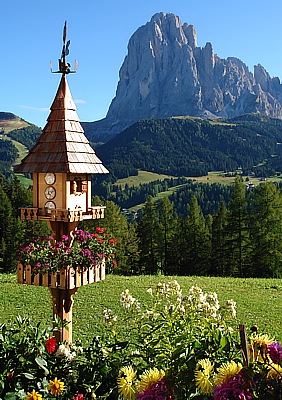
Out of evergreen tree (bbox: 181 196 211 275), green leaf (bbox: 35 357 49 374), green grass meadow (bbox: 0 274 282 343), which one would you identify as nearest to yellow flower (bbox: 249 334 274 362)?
green leaf (bbox: 35 357 49 374)

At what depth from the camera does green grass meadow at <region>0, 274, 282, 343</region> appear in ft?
43.5

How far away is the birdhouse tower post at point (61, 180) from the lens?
6500 millimetres

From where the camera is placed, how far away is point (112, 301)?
52.2 feet

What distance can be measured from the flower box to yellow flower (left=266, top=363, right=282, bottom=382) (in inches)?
155

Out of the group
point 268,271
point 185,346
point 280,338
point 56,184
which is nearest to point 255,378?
point 185,346

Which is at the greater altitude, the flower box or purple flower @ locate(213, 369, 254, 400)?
the flower box

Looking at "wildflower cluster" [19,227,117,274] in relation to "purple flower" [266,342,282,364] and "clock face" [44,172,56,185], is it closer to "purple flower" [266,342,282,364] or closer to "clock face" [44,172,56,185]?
"clock face" [44,172,56,185]

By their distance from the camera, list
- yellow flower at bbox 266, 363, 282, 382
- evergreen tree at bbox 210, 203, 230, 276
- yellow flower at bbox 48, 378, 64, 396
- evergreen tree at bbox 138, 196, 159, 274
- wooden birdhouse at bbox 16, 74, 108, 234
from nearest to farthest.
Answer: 1. yellow flower at bbox 266, 363, 282, 382
2. yellow flower at bbox 48, 378, 64, 396
3. wooden birdhouse at bbox 16, 74, 108, 234
4. evergreen tree at bbox 210, 203, 230, 276
5. evergreen tree at bbox 138, 196, 159, 274

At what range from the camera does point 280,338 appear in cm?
1183

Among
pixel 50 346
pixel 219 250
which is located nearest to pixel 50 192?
pixel 50 346

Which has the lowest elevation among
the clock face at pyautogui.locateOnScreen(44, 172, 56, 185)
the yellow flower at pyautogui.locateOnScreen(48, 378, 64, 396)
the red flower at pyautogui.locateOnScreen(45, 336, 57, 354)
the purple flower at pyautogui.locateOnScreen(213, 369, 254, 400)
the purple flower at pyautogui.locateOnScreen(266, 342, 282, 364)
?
the yellow flower at pyautogui.locateOnScreen(48, 378, 64, 396)

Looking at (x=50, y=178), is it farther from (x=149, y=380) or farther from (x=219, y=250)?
(x=219, y=250)

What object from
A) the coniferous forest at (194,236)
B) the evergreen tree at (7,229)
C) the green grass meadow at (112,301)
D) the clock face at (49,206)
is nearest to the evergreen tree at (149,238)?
the coniferous forest at (194,236)

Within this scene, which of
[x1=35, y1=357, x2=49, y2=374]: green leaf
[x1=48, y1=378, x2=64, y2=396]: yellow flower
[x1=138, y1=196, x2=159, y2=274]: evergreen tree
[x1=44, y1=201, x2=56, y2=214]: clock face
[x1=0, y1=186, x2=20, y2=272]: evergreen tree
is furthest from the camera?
[x1=138, y1=196, x2=159, y2=274]: evergreen tree
